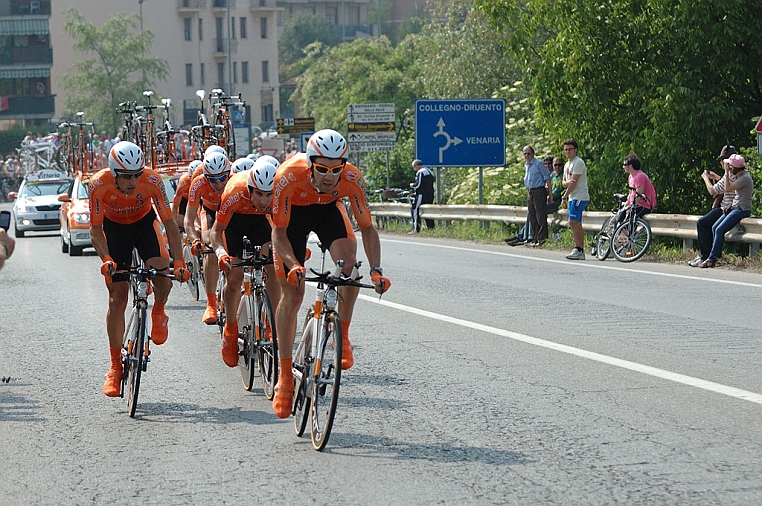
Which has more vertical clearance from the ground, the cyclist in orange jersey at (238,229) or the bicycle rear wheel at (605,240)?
the cyclist in orange jersey at (238,229)

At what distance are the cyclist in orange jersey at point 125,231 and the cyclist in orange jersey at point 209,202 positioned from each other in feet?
6.69

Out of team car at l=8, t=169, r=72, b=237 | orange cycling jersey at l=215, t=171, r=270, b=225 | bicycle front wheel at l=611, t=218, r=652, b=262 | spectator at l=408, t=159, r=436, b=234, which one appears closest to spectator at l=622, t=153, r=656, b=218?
bicycle front wheel at l=611, t=218, r=652, b=262

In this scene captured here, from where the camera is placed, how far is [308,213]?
831 centimetres

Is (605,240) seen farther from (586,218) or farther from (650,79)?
(650,79)

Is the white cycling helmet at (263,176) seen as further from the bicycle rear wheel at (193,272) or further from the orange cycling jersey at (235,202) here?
the bicycle rear wheel at (193,272)

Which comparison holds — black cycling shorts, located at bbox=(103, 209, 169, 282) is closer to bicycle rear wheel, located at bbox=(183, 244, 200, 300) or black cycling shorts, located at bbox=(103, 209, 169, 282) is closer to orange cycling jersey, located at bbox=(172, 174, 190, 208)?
orange cycling jersey, located at bbox=(172, 174, 190, 208)

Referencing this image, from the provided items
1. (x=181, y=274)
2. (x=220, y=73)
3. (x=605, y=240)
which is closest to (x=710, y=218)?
(x=605, y=240)

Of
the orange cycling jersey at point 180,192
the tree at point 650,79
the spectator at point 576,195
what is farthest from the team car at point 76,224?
the orange cycling jersey at point 180,192

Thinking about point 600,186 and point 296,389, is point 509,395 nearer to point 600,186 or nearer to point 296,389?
point 296,389

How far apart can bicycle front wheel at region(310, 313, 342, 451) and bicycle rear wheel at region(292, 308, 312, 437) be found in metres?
0.11

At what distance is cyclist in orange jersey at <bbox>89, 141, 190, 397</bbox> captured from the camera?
9.08 metres

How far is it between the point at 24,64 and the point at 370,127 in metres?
74.0

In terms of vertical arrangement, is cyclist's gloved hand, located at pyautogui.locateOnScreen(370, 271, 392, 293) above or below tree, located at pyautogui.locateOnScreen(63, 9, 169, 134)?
below

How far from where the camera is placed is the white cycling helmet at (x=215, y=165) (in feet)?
39.3
